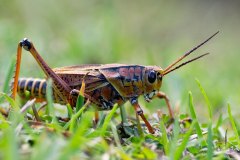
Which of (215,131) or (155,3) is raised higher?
(155,3)

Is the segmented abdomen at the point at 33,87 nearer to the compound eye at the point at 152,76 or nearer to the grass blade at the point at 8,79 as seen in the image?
the grass blade at the point at 8,79

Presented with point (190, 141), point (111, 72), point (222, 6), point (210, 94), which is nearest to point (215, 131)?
point (190, 141)

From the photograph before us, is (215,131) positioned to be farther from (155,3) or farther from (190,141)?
(155,3)

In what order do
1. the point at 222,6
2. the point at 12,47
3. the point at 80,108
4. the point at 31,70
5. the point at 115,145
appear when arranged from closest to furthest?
1. the point at 115,145
2. the point at 80,108
3. the point at 31,70
4. the point at 12,47
5. the point at 222,6

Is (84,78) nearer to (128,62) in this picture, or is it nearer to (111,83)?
(111,83)

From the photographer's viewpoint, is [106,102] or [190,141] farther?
[106,102]

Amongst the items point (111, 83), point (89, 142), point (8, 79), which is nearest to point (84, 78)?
point (111, 83)
